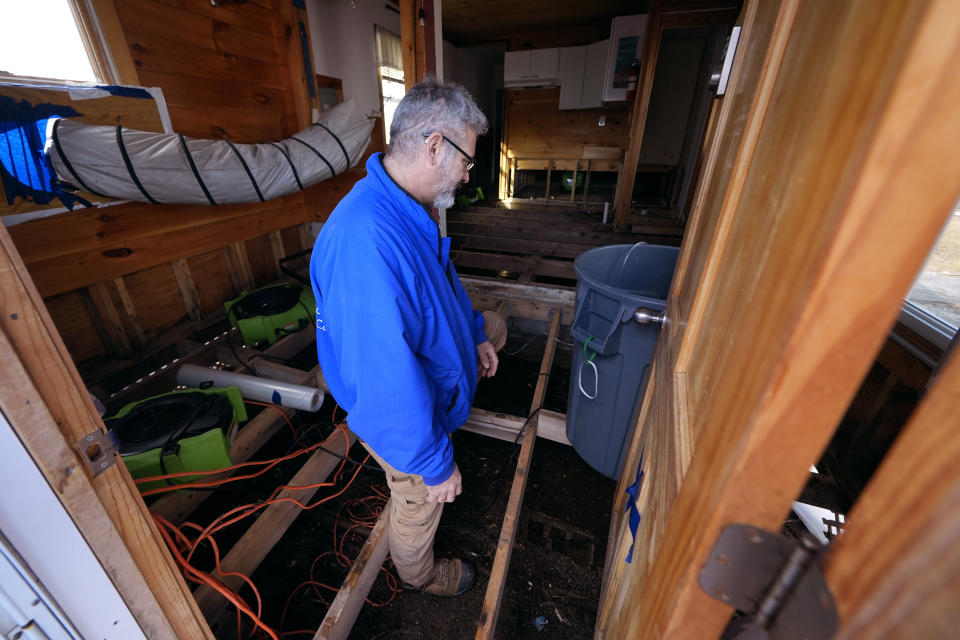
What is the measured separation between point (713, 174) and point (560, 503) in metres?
1.61

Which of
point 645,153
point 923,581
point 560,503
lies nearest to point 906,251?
point 923,581

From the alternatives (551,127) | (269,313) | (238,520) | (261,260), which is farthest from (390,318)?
(551,127)

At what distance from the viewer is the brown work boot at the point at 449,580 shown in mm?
1457

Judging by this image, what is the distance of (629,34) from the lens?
14.4 feet

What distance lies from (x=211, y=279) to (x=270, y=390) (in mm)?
1626

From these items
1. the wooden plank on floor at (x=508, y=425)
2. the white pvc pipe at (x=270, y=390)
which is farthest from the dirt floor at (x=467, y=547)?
the white pvc pipe at (x=270, y=390)

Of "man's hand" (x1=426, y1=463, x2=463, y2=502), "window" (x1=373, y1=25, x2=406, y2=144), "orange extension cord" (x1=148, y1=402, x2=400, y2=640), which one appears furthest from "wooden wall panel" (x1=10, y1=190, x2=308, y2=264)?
"man's hand" (x1=426, y1=463, x2=463, y2=502)

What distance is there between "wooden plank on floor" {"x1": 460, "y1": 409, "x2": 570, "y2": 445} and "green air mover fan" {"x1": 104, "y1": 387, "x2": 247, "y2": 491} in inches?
41.9

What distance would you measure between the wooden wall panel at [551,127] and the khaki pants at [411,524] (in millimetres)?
5924

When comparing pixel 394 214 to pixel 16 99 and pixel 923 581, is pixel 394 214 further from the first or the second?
pixel 16 99

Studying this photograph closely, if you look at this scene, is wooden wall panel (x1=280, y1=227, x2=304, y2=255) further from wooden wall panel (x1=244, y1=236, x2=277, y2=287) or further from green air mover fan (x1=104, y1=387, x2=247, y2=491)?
green air mover fan (x1=104, y1=387, x2=247, y2=491)

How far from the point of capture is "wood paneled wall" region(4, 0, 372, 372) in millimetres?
2068

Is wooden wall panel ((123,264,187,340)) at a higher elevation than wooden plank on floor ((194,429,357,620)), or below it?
higher

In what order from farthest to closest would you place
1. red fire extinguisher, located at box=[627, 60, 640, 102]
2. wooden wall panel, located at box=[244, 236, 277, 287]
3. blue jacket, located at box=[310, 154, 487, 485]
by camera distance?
red fire extinguisher, located at box=[627, 60, 640, 102] < wooden wall panel, located at box=[244, 236, 277, 287] < blue jacket, located at box=[310, 154, 487, 485]
